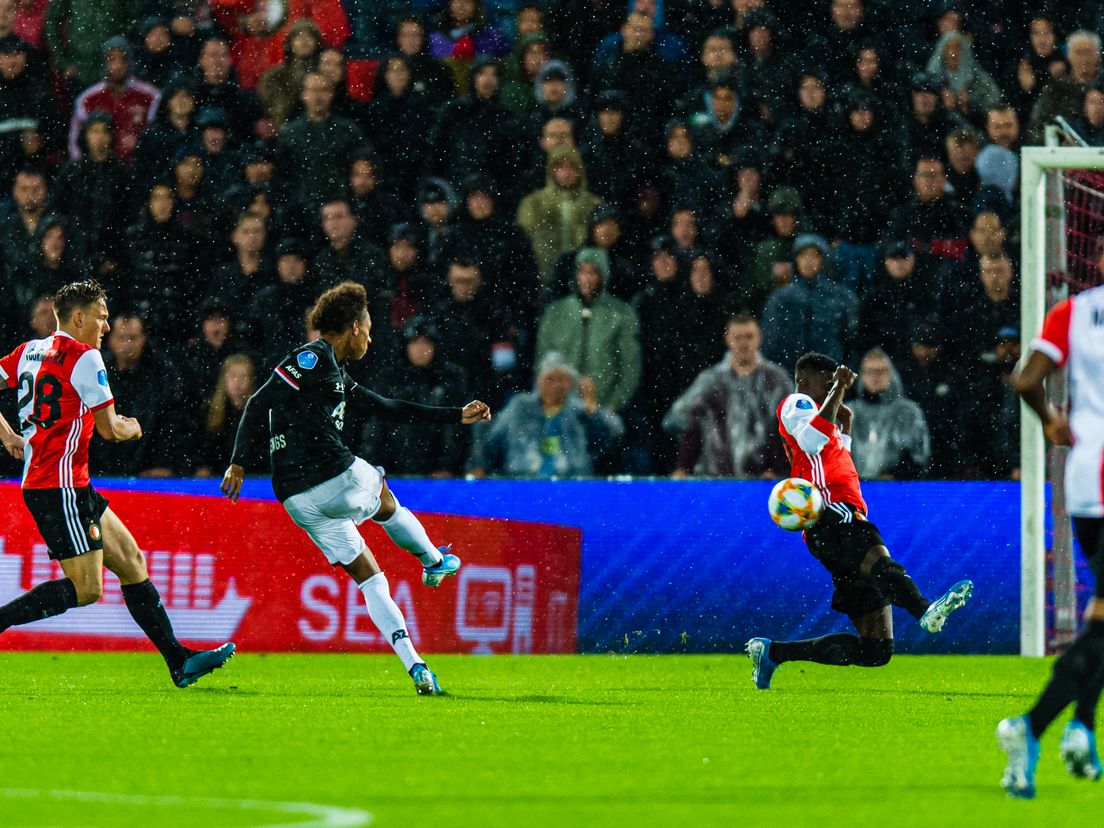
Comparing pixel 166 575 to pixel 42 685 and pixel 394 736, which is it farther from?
pixel 394 736

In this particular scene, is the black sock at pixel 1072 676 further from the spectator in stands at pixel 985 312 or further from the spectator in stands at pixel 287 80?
the spectator in stands at pixel 287 80

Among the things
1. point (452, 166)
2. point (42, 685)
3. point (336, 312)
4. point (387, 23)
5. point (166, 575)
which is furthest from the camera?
point (387, 23)

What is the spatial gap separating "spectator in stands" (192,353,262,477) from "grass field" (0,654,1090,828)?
128 inches

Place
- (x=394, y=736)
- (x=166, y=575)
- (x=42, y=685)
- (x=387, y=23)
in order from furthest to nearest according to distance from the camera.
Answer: (x=387, y=23) < (x=166, y=575) < (x=42, y=685) < (x=394, y=736)

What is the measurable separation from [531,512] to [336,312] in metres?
4.60

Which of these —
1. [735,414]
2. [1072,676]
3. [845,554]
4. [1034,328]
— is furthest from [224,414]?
[1072,676]

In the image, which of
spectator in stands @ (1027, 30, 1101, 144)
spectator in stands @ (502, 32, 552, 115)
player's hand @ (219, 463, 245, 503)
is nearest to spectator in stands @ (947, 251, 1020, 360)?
spectator in stands @ (1027, 30, 1101, 144)

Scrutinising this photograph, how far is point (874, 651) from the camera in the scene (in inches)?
399

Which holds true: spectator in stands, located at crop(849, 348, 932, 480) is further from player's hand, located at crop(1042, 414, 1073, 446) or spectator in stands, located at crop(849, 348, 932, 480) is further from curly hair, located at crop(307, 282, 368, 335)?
player's hand, located at crop(1042, 414, 1073, 446)

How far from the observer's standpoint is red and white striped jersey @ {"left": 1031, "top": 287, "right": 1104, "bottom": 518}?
19.5 ft

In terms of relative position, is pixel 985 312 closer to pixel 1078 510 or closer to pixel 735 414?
pixel 735 414

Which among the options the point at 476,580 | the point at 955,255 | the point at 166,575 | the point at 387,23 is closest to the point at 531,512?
the point at 476,580

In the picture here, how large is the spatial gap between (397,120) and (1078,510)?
11029mm

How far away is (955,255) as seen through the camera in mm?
15156
